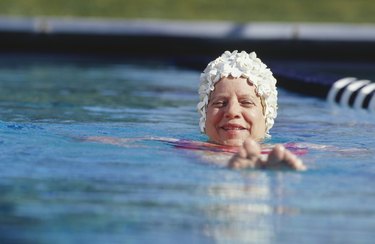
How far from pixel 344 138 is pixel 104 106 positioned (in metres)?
2.44

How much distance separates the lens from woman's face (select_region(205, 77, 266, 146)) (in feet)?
18.5

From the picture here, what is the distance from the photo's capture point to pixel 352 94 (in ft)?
31.1

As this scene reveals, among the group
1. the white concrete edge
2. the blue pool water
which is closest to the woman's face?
the blue pool water

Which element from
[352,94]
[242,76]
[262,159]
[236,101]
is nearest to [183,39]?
[352,94]

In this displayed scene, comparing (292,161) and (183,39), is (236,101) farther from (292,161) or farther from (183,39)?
(183,39)

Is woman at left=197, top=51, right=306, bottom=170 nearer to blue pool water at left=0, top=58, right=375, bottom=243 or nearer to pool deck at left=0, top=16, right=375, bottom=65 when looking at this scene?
blue pool water at left=0, top=58, right=375, bottom=243

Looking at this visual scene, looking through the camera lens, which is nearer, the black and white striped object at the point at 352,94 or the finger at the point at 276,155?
the finger at the point at 276,155

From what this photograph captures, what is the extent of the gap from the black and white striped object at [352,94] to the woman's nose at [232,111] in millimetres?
3302

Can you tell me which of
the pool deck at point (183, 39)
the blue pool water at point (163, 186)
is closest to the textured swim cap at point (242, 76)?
the blue pool water at point (163, 186)

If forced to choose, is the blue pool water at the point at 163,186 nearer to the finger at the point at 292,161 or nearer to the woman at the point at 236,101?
the finger at the point at 292,161

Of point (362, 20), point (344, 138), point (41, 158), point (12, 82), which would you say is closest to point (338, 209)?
point (41, 158)

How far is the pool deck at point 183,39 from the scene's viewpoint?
13.6m

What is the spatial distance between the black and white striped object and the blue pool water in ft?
3.69

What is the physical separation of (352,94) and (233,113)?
404 centimetres
